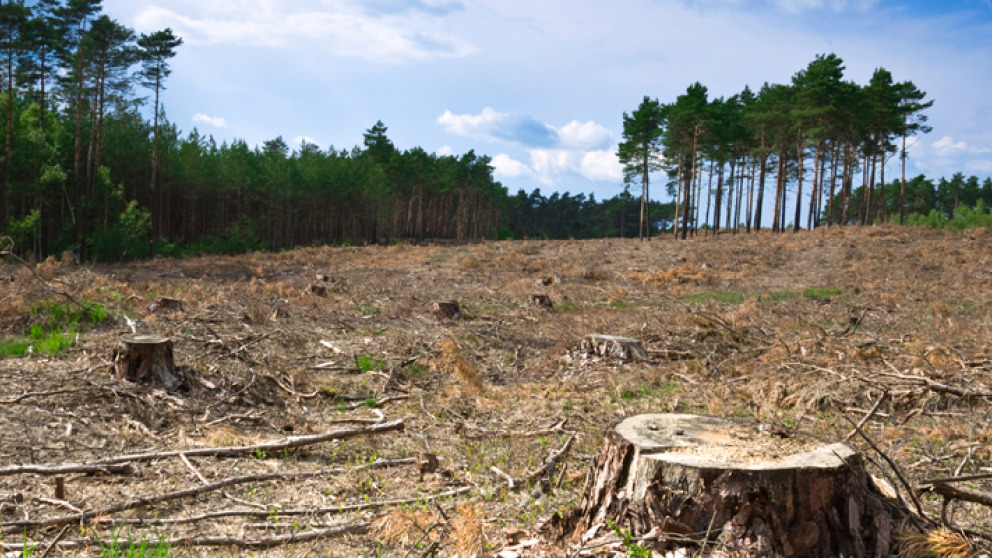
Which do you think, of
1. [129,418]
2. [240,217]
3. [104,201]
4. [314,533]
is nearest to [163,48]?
[104,201]

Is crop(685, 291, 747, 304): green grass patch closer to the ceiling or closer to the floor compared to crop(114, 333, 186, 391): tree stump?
closer to the ceiling

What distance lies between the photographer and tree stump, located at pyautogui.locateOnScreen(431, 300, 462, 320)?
13652mm

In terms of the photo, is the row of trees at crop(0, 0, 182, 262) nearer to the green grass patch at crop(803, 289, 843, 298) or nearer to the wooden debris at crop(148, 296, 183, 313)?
the wooden debris at crop(148, 296, 183, 313)

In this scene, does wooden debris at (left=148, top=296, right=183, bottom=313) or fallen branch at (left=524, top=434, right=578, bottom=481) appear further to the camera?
wooden debris at (left=148, top=296, right=183, bottom=313)

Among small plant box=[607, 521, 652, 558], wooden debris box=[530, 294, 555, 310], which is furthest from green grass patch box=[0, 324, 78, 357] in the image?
wooden debris box=[530, 294, 555, 310]

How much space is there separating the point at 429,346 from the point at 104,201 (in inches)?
1345

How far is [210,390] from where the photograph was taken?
7258mm

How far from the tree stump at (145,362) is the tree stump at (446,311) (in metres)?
7.02

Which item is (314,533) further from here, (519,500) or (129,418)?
(129,418)

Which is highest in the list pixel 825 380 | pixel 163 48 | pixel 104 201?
pixel 163 48

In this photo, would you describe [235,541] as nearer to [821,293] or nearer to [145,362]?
[145,362]

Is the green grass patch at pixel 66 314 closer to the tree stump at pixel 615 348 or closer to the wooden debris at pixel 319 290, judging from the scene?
the wooden debris at pixel 319 290

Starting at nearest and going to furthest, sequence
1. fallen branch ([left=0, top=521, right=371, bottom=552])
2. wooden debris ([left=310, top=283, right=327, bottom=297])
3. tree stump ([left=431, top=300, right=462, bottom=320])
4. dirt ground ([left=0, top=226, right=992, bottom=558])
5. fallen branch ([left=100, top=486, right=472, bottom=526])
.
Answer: fallen branch ([left=0, top=521, right=371, bottom=552]), fallen branch ([left=100, top=486, right=472, bottom=526]), dirt ground ([left=0, top=226, right=992, bottom=558]), tree stump ([left=431, top=300, right=462, bottom=320]), wooden debris ([left=310, top=283, right=327, bottom=297])

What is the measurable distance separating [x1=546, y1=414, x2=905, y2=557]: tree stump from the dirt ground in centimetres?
33
